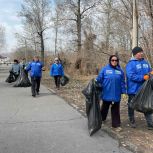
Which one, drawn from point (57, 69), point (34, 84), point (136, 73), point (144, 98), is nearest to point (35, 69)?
point (34, 84)

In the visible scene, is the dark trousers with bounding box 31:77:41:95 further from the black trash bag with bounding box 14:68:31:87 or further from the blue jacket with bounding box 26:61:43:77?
the black trash bag with bounding box 14:68:31:87

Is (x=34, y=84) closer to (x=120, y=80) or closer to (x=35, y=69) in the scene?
(x=35, y=69)

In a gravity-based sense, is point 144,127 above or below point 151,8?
below

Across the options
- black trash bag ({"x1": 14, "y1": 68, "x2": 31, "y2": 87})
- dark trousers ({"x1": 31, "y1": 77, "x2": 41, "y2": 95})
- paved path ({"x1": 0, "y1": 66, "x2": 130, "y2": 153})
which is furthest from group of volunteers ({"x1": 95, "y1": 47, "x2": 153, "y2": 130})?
black trash bag ({"x1": 14, "y1": 68, "x2": 31, "y2": 87})

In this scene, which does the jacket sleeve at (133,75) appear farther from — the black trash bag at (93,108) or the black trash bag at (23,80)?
the black trash bag at (23,80)

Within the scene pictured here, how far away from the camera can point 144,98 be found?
Answer: 7.30 m

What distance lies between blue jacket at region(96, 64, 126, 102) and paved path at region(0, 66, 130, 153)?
0.81 meters

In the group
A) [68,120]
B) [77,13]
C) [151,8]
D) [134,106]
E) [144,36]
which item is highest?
[77,13]

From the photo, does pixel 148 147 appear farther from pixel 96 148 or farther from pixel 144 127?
pixel 144 127

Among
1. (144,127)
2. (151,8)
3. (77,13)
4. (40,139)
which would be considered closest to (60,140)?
(40,139)

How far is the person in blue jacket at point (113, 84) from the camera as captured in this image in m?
7.69

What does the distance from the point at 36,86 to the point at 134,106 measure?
9041 millimetres

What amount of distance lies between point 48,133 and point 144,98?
A: 7.05 ft

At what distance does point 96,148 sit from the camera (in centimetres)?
625
